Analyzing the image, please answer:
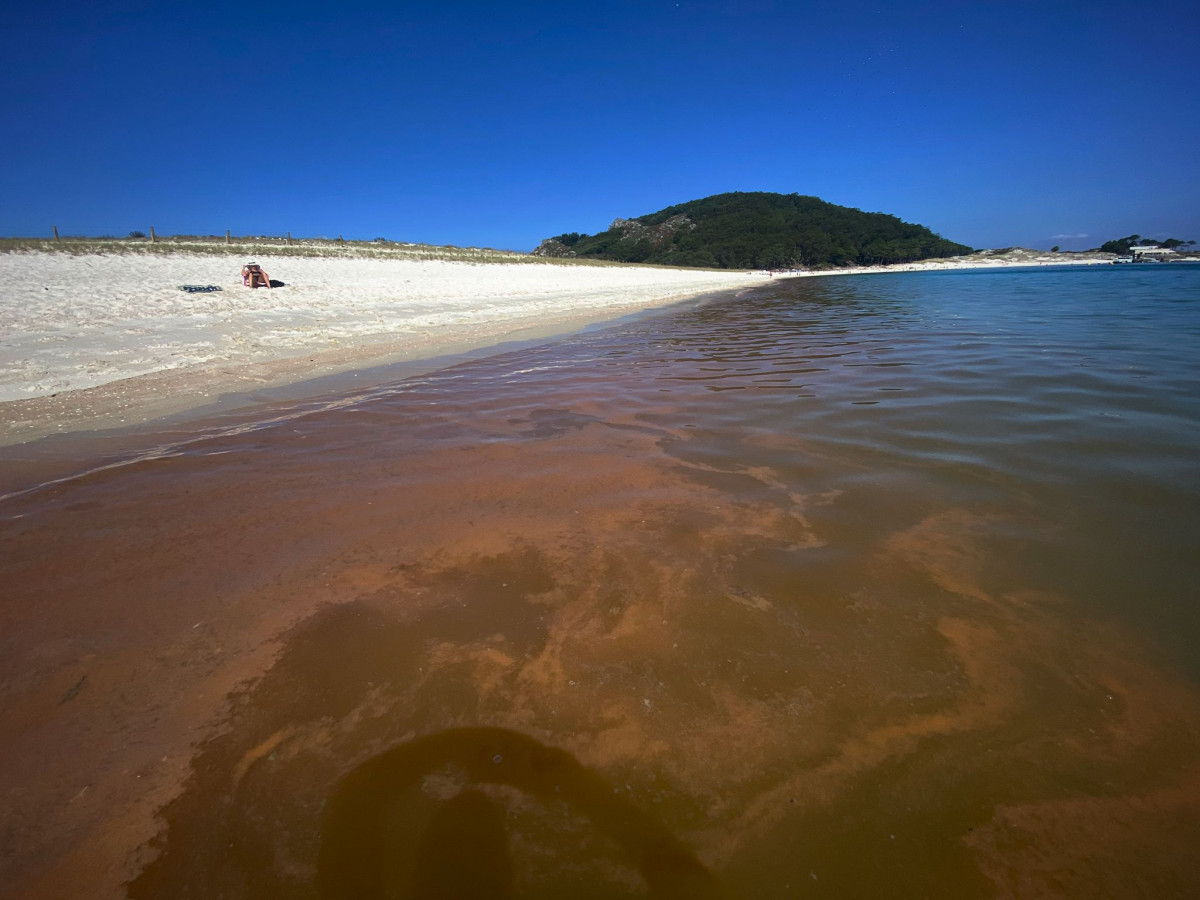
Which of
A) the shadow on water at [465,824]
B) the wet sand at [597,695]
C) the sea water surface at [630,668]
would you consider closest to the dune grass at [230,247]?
the sea water surface at [630,668]

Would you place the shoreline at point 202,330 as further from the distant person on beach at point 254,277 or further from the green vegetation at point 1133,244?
the green vegetation at point 1133,244

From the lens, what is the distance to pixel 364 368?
6.77 meters

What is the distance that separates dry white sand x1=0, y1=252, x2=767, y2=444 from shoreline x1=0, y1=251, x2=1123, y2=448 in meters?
0.03

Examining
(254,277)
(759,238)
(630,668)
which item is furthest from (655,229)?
(630,668)

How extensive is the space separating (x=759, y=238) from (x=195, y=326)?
396 ft

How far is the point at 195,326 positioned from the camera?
8.86m

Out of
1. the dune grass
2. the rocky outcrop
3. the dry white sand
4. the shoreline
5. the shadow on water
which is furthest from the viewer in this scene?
the rocky outcrop

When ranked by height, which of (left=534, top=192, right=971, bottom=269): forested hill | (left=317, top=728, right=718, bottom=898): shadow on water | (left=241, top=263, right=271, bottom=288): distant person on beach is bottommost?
(left=317, top=728, right=718, bottom=898): shadow on water

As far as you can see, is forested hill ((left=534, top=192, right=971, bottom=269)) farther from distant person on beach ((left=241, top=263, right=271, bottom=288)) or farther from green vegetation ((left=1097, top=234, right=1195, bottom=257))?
distant person on beach ((left=241, top=263, right=271, bottom=288))

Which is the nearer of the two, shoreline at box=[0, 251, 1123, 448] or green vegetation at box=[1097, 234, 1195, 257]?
shoreline at box=[0, 251, 1123, 448]

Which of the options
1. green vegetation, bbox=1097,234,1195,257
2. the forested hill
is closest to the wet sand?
the forested hill

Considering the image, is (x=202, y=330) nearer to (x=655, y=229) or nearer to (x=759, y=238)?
(x=759, y=238)

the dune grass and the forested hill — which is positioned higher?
the forested hill

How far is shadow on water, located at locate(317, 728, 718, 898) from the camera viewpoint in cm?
110
